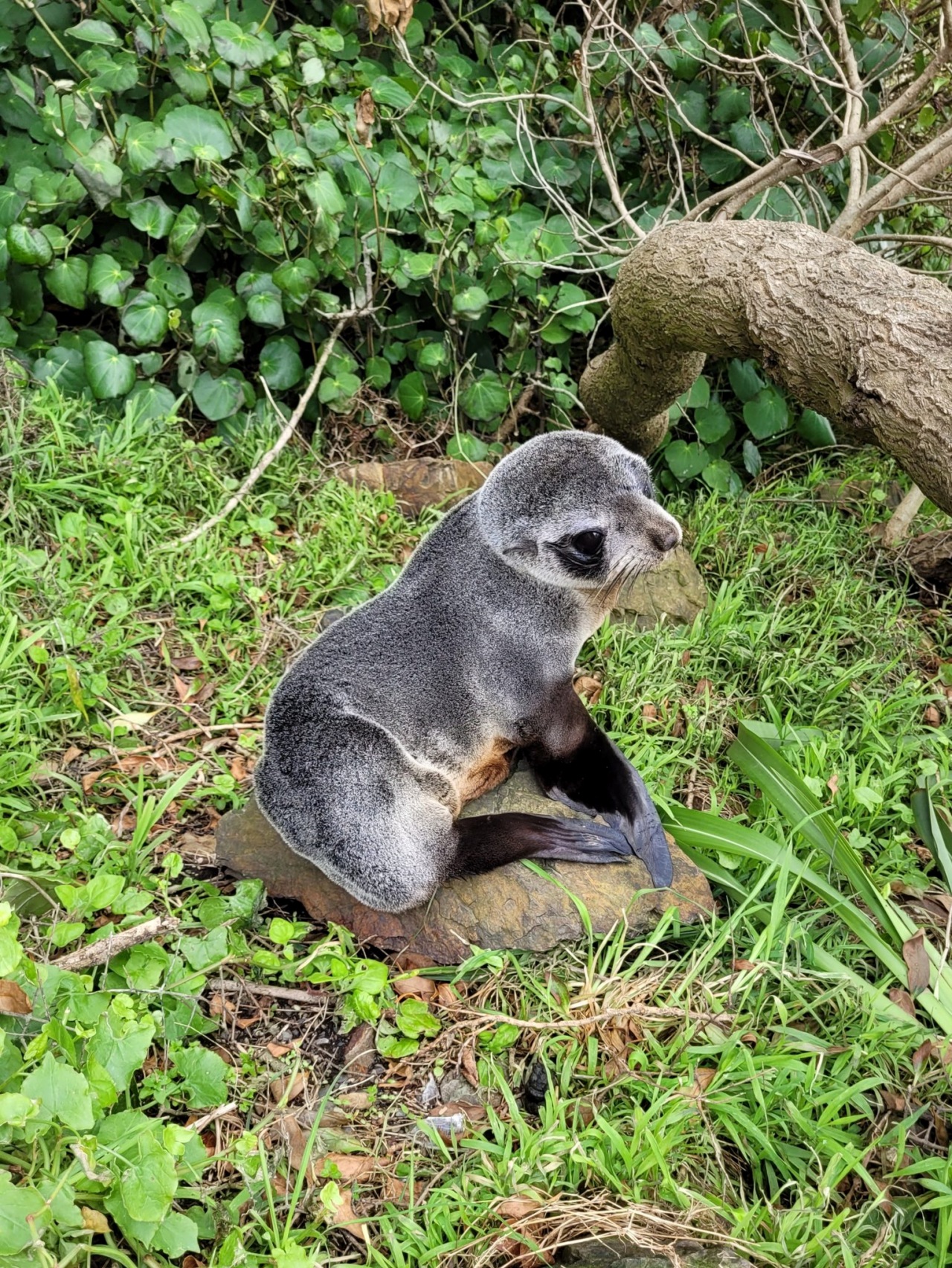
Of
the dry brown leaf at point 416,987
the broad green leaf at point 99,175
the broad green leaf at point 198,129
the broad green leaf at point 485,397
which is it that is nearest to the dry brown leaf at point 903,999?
the dry brown leaf at point 416,987

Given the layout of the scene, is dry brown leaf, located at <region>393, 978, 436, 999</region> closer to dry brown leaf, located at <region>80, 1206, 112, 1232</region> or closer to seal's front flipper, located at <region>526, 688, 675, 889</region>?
seal's front flipper, located at <region>526, 688, 675, 889</region>

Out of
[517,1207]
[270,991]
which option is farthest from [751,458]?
[517,1207]

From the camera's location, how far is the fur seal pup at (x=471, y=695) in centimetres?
287

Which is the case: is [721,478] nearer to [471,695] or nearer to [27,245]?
[471,695]

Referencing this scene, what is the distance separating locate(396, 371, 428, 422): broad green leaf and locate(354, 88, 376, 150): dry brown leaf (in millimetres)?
1290

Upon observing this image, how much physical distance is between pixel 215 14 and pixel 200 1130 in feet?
17.9

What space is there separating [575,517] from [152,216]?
129 inches

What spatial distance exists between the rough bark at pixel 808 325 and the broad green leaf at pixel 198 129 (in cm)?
222

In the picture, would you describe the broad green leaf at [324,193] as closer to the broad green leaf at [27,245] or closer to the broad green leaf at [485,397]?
the broad green leaf at [485,397]

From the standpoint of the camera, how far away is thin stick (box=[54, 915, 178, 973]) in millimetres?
2600

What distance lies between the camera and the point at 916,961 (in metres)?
3.03

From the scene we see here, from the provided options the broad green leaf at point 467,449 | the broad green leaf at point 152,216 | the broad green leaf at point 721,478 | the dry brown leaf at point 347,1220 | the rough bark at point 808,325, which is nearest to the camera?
the dry brown leaf at point 347,1220

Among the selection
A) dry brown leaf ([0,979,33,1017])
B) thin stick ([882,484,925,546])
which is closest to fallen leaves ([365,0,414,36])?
thin stick ([882,484,925,546])

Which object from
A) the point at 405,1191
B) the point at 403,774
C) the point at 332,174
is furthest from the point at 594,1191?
the point at 332,174
